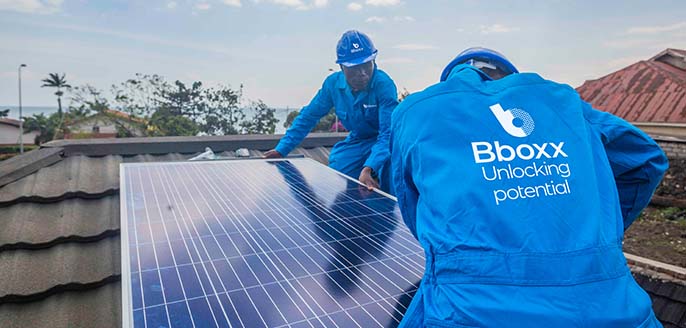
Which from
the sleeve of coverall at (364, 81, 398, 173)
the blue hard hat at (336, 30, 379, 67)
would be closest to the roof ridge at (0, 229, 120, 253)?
the sleeve of coverall at (364, 81, 398, 173)

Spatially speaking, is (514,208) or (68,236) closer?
(514,208)

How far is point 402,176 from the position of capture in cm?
157

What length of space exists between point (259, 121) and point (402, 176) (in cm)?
3353

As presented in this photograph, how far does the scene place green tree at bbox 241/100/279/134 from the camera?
33.8m

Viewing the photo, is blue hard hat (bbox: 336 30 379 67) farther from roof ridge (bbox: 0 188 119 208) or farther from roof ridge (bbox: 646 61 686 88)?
roof ridge (bbox: 646 61 686 88)

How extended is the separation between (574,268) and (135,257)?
1.60 metres

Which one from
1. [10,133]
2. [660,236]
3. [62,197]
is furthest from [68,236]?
[10,133]

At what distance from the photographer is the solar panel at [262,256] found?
4.97 feet

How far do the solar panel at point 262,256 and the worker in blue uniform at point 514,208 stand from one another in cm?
39

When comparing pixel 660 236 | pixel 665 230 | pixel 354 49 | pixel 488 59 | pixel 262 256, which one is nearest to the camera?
pixel 488 59

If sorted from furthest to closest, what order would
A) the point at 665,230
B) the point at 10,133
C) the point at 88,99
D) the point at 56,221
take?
1. the point at 10,133
2. the point at 88,99
3. the point at 665,230
4. the point at 56,221

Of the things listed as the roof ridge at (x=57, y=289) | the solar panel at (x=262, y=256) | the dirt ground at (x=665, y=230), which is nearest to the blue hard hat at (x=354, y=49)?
the solar panel at (x=262, y=256)

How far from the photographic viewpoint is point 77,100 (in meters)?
29.7

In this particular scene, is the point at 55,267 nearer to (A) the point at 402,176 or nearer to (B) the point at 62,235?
(B) the point at 62,235
